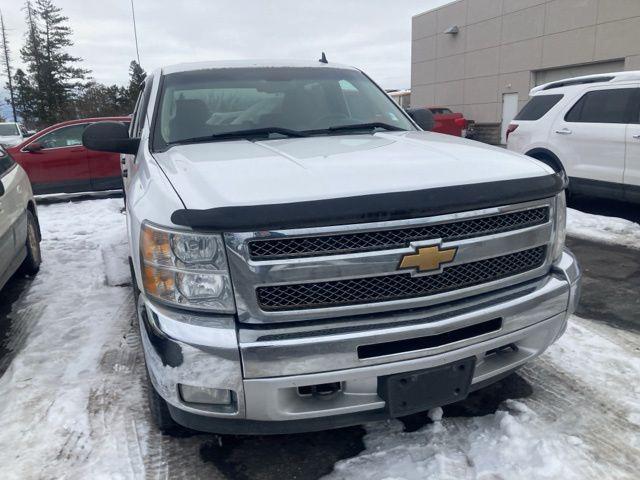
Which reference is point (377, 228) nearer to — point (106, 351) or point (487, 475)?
point (487, 475)

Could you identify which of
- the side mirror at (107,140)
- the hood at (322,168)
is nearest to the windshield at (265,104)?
A: the side mirror at (107,140)

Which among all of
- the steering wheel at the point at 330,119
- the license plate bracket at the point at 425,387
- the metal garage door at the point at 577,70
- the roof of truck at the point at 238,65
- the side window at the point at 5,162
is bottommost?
the license plate bracket at the point at 425,387

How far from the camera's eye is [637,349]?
348 centimetres

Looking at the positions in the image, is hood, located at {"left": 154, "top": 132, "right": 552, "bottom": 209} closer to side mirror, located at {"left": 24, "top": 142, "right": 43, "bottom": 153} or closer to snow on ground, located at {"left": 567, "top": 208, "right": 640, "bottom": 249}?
snow on ground, located at {"left": 567, "top": 208, "right": 640, "bottom": 249}

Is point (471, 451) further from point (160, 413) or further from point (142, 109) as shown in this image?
point (142, 109)

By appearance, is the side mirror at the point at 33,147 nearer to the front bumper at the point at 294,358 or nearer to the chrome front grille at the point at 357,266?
the front bumper at the point at 294,358

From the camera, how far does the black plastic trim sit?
76.7 inches

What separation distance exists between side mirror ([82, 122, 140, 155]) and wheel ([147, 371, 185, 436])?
5.17 feet

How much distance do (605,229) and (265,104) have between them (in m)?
5.06

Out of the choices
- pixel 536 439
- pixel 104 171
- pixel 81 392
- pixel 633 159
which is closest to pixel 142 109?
pixel 81 392

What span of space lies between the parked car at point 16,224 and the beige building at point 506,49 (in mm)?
18698

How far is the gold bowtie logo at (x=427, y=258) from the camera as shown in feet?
6.91

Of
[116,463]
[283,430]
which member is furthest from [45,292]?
[283,430]

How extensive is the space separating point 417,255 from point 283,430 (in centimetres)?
90
